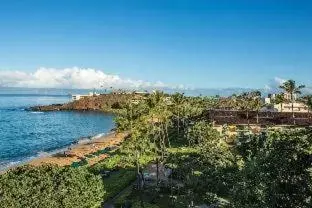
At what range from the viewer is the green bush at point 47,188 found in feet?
128

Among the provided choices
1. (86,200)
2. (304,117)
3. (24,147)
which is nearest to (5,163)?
(24,147)

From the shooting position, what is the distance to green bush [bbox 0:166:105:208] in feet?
128

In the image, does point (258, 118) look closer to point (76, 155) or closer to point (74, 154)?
point (76, 155)

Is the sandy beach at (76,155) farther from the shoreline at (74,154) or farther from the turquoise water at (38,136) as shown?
the turquoise water at (38,136)

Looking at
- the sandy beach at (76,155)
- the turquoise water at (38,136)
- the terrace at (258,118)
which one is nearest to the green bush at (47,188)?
the sandy beach at (76,155)

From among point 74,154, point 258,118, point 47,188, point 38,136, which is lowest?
point 38,136

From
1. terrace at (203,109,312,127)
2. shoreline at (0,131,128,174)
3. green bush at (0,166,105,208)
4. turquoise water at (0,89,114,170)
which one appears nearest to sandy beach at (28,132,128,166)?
shoreline at (0,131,128,174)

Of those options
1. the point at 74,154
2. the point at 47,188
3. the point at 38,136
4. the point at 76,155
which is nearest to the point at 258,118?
the point at 76,155

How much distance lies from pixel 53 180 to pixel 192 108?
8266 centimetres

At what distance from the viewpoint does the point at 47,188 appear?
132ft

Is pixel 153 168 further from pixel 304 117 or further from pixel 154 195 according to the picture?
pixel 304 117

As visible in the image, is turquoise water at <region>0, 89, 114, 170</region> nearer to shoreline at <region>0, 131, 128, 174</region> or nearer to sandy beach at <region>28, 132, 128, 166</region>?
shoreline at <region>0, 131, 128, 174</region>

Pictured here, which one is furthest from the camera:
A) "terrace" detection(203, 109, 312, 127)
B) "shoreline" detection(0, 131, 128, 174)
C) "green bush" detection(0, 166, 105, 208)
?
"terrace" detection(203, 109, 312, 127)

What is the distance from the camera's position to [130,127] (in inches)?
2409
